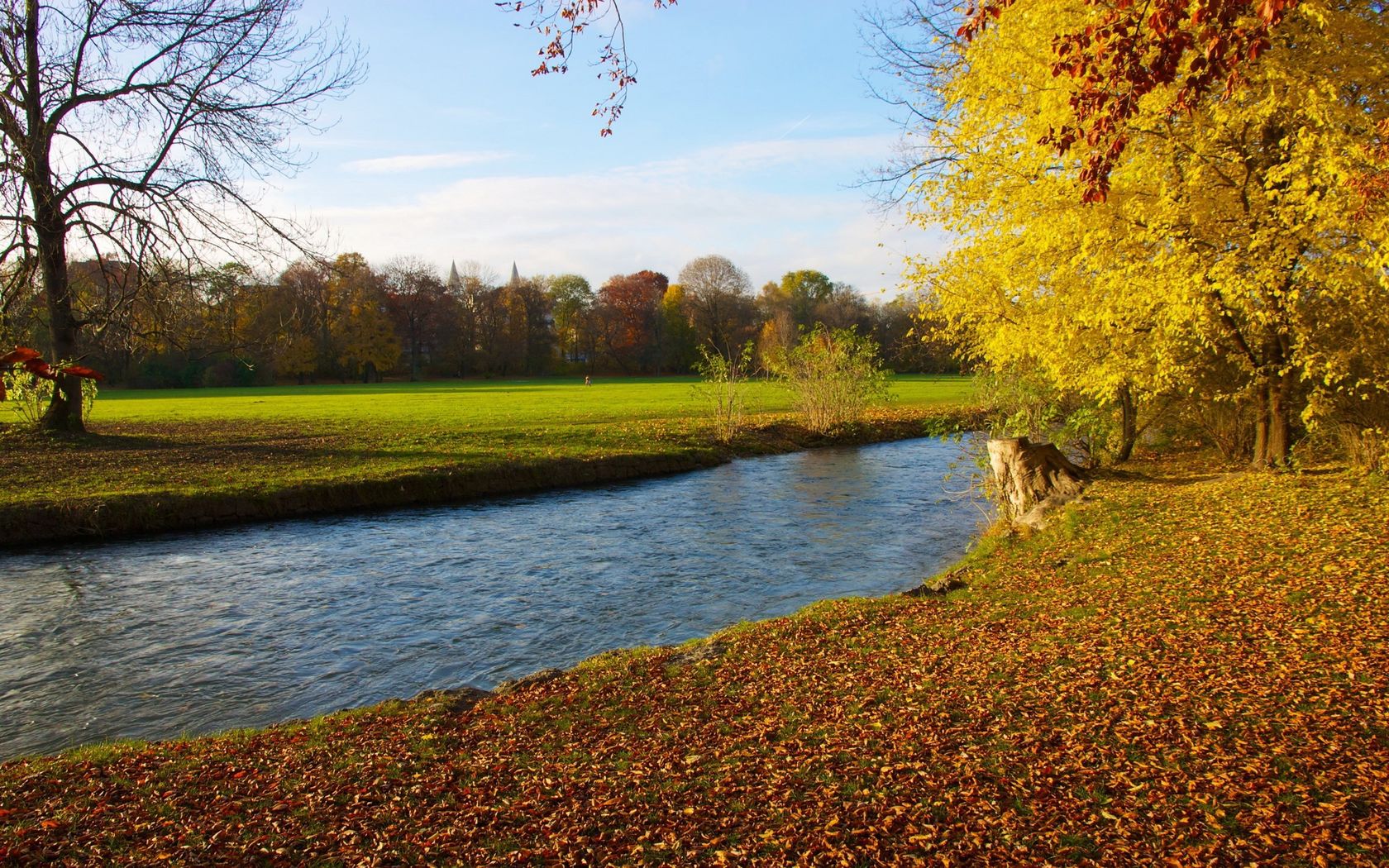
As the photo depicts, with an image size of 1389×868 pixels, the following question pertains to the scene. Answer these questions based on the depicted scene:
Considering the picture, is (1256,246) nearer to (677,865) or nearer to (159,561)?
(677,865)

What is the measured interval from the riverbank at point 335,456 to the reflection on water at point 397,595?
0.93 m

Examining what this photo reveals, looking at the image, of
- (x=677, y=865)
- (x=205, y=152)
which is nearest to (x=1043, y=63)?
(x=677, y=865)

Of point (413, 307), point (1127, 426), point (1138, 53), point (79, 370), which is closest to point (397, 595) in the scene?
point (79, 370)

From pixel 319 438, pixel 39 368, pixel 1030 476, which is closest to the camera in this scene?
pixel 39 368

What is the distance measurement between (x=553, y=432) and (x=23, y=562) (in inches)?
589

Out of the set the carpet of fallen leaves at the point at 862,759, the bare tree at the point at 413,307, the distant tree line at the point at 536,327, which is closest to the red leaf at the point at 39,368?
the carpet of fallen leaves at the point at 862,759

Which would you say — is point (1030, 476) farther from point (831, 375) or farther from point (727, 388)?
point (727, 388)

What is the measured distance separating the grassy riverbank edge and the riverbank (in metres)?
0.03

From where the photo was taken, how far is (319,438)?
80.7 feet

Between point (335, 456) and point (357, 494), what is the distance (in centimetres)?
366

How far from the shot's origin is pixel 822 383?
29203 millimetres

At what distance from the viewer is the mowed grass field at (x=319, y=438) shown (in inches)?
682

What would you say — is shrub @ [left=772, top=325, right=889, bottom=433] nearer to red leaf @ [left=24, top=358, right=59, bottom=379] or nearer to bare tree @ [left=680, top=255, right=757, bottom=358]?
red leaf @ [left=24, top=358, right=59, bottom=379]

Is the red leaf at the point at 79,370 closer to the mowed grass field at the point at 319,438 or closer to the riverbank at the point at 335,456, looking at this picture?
the riverbank at the point at 335,456
